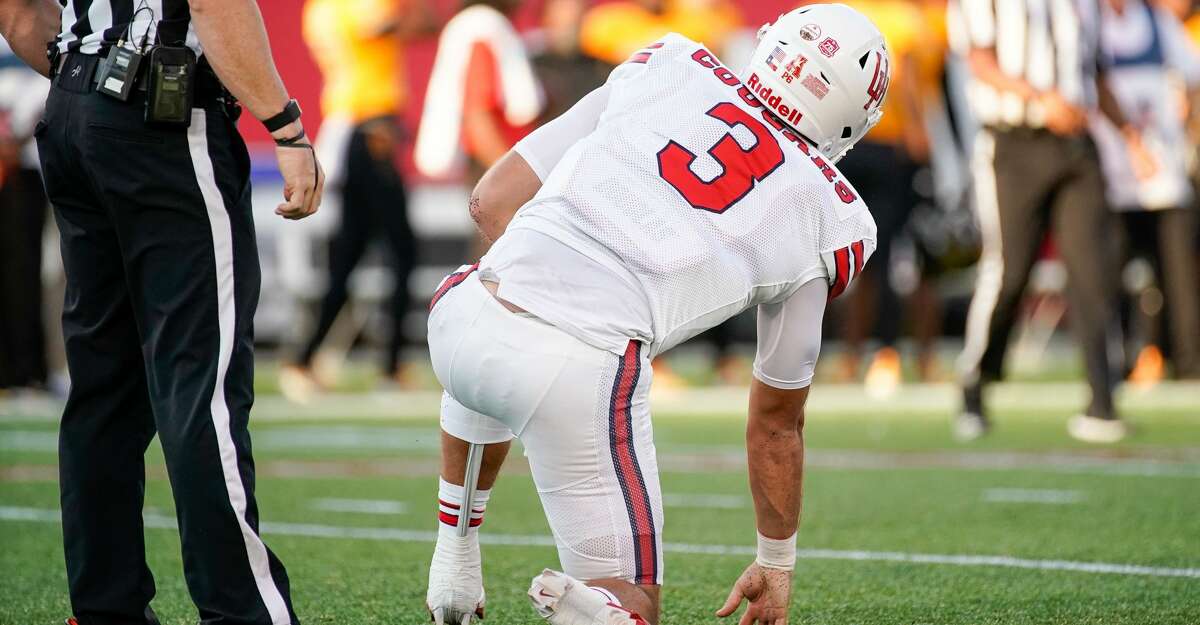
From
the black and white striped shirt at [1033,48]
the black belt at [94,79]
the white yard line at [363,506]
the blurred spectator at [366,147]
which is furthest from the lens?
the blurred spectator at [366,147]

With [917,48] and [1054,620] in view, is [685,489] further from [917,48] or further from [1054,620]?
[917,48]

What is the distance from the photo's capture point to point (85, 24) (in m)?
3.03

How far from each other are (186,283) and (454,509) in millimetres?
751

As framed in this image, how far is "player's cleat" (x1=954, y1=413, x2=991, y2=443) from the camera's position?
7.55 metres

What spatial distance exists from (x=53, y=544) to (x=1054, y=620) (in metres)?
2.74

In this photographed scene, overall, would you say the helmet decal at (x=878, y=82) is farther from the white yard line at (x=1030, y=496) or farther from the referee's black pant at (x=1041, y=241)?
the referee's black pant at (x=1041, y=241)

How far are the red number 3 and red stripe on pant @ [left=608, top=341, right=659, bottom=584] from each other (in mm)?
296

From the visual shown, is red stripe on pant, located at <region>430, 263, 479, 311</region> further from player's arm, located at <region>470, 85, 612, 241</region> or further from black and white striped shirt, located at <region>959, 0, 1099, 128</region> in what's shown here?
black and white striped shirt, located at <region>959, 0, 1099, 128</region>

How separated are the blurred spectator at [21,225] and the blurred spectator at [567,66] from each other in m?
3.13

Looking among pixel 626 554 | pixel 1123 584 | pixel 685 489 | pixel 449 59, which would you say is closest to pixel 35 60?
pixel 626 554

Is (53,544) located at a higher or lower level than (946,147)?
higher

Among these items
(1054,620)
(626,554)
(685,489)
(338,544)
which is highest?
(626,554)

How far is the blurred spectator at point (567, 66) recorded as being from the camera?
35.3 ft

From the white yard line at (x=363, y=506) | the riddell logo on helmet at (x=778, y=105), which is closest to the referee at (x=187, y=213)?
the riddell logo on helmet at (x=778, y=105)
